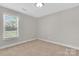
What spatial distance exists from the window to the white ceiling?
13 cm

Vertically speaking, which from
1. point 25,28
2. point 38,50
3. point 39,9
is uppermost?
point 39,9

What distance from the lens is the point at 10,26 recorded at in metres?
1.39

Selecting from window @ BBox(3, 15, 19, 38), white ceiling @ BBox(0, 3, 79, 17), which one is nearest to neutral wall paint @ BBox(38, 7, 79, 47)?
white ceiling @ BBox(0, 3, 79, 17)

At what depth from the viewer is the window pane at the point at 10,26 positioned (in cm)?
138

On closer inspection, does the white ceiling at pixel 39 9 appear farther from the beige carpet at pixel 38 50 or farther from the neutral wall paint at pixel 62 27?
the beige carpet at pixel 38 50

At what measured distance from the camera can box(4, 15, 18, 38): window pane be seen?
1378 mm

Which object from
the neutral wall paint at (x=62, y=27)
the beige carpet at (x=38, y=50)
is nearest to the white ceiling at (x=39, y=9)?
the neutral wall paint at (x=62, y=27)

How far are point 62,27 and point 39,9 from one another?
1.21 feet

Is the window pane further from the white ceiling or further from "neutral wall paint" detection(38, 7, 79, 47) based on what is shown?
"neutral wall paint" detection(38, 7, 79, 47)

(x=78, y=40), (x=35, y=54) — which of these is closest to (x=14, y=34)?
(x=35, y=54)

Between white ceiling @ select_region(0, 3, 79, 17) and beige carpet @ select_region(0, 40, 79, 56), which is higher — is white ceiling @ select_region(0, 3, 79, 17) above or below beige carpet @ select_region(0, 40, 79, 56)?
above

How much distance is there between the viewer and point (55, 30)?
4.71ft

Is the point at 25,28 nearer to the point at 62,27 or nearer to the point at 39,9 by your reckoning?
the point at 39,9

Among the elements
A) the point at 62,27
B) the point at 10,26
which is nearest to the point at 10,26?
the point at 10,26
